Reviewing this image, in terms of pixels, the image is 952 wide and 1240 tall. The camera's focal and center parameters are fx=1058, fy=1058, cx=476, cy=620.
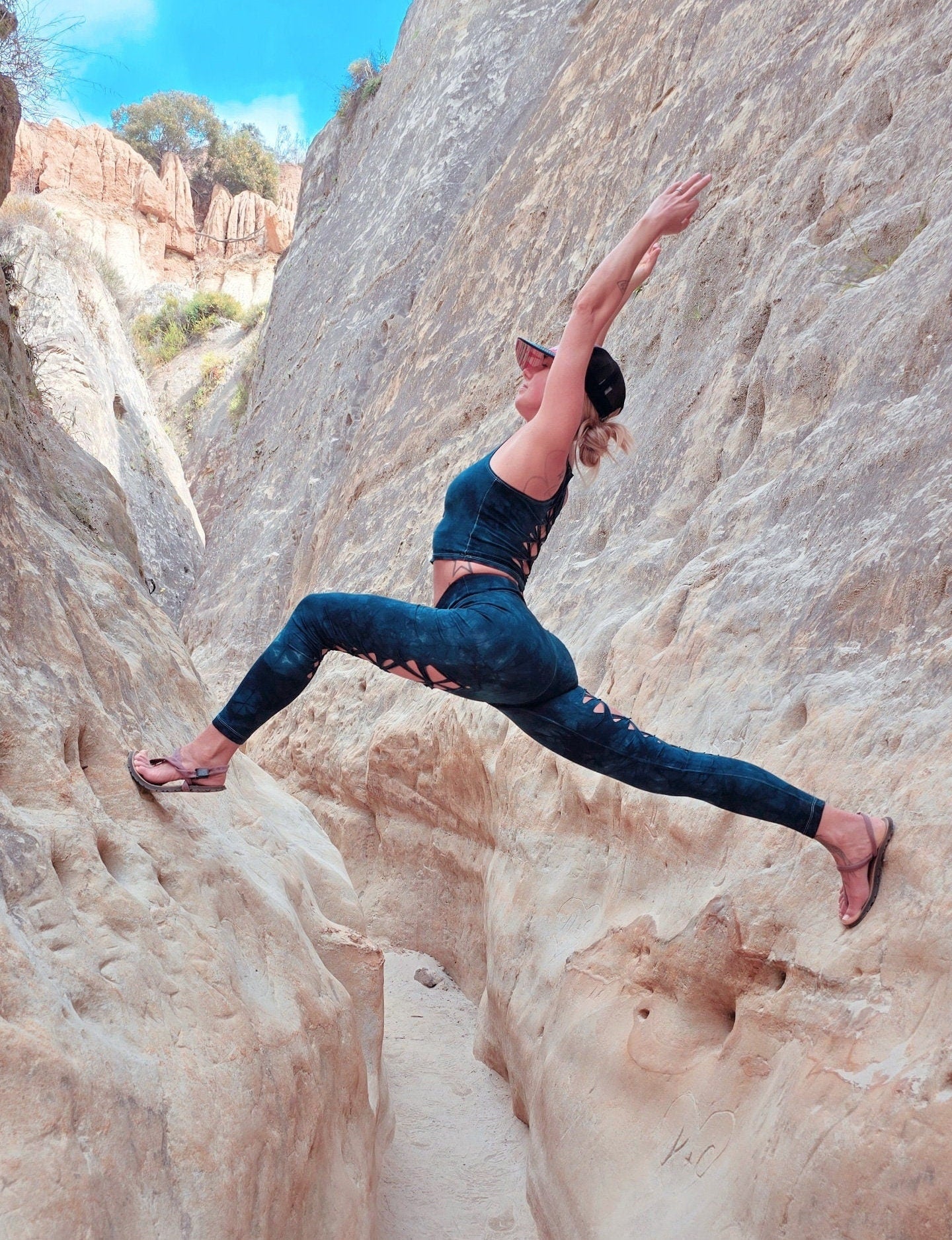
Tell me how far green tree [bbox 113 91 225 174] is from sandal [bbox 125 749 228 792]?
32.0 m

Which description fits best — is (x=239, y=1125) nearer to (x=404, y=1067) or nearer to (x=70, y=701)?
(x=70, y=701)

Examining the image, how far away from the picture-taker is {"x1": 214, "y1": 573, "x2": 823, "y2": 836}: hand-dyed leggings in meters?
2.73

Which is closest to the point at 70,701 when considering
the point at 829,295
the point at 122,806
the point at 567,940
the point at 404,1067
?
the point at 122,806

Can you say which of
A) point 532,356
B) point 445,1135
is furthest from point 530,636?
point 445,1135

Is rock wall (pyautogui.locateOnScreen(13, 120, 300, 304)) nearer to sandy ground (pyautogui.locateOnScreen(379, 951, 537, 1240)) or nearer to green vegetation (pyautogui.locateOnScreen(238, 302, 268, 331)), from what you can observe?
green vegetation (pyautogui.locateOnScreen(238, 302, 268, 331))

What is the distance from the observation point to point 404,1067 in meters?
5.11

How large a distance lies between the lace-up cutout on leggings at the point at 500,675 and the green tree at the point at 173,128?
105 feet

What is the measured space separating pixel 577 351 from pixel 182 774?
62.9 inches

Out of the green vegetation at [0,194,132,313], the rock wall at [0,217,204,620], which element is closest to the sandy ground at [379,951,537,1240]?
the rock wall at [0,217,204,620]

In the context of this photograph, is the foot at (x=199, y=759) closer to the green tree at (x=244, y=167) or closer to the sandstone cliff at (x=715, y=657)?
the sandstone cliff at (x=715, y=657)

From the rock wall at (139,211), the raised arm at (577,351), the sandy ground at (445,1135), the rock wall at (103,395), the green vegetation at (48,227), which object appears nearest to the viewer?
the raised arm at (577,351)

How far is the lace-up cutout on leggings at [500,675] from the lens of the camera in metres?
2.73

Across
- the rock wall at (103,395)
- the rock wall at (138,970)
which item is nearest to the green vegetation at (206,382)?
the rock wall at (103,395)

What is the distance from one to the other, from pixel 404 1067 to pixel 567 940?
154 centimetres
